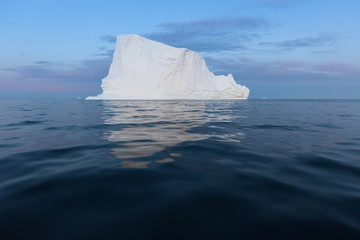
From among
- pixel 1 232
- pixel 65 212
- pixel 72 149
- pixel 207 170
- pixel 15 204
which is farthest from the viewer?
pixel 72 149

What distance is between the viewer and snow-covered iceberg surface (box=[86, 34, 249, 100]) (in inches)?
1384

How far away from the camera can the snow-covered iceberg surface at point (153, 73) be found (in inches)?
1384

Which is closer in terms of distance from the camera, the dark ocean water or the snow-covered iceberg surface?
the dark ocean water

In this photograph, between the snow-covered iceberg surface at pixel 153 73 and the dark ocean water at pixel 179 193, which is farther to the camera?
the snow-covered iceberg surface at pixel 153 73

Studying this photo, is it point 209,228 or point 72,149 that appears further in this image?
point 72,149

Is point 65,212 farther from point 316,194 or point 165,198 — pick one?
point 316,194

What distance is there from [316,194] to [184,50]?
35271 mm

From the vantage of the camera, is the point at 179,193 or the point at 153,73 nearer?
the point at 179,193

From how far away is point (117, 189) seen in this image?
191cm

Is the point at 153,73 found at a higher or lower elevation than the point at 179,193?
higher

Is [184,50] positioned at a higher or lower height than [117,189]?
higher

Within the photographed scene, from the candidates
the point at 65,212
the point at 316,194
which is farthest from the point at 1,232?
the point at 316,194

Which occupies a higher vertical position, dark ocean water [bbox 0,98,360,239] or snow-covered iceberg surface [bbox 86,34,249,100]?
snow-covered iceberg surface [bbox 86,34,249,100]

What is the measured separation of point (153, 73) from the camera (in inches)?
1391
